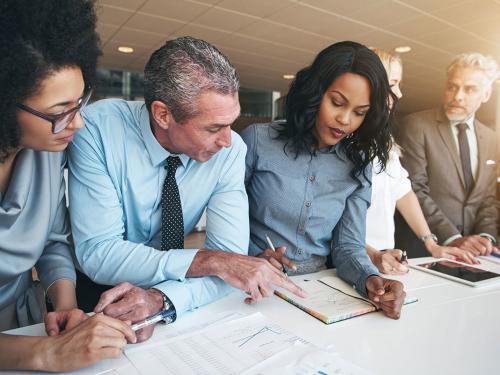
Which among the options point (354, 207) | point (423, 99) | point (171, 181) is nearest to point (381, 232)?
point (354, 207)

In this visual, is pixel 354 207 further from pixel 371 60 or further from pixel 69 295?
pixel 69 295

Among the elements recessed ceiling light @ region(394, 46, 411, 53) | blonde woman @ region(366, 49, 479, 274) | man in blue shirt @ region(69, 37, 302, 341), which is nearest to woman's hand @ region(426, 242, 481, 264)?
blonde woman @ region(366, 49, 479, 274)

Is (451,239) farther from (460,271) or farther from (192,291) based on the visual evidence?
(192,291)

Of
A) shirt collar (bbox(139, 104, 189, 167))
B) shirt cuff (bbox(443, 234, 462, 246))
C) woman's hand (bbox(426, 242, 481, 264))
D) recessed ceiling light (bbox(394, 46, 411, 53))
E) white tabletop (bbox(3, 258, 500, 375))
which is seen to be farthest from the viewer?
recessed ceiling light (bbox(394, 46, 411, 53))

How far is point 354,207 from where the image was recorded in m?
1.64

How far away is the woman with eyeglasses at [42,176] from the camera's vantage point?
829 millimetres

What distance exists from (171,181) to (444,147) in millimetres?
1902

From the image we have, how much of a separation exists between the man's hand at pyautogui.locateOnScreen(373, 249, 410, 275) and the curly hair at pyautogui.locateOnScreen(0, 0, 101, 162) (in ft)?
4.24

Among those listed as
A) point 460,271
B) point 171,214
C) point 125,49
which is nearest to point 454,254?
point 460,271

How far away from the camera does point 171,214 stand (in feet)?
4.47

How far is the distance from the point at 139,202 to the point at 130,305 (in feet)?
1.39

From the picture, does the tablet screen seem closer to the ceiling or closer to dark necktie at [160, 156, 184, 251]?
dark necktie at [160, 156, 184, 251]

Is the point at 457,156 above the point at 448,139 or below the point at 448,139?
below

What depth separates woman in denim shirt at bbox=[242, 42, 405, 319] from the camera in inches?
60.3
